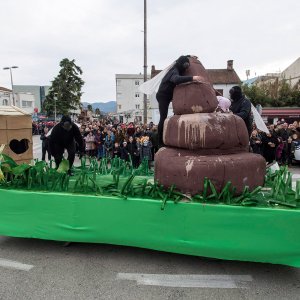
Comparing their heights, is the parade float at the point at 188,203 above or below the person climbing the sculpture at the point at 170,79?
below

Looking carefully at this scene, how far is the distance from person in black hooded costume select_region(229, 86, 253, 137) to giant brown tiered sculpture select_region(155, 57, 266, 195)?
629mm

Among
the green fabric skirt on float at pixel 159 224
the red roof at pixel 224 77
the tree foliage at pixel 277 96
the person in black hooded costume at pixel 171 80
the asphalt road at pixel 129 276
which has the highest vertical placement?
the red roof at pixel 224 77

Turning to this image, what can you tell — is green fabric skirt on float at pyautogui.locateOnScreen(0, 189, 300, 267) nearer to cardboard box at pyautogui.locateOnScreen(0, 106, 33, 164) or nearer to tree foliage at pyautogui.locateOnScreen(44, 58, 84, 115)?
cardboard box at pyautogui.locateOnScreen(0, 106, 33, 164)

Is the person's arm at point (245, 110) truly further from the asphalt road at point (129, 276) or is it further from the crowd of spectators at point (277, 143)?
the crowd of spectators at point (277, 143)

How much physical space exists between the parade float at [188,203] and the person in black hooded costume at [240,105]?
0.65m

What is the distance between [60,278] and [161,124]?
2310 mm

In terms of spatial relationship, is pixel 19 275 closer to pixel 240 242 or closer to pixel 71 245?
pixel 71 245

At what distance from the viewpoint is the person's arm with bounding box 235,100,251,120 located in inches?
162

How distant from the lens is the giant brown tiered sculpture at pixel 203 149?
10.9ft

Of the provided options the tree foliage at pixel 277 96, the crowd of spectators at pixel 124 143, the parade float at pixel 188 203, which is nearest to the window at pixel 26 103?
the tree foliage at pixel 277 96

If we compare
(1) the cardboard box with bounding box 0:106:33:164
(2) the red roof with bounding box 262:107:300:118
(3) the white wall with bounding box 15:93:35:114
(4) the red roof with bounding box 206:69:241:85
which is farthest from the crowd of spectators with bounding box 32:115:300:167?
(3) the white wall with bounding box 15:93:35:114

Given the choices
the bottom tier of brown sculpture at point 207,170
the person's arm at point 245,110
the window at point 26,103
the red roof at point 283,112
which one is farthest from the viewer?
the window at point 26,103

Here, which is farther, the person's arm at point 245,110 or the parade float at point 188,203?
the person's arm at point 245,110

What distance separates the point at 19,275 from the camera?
323 cm
